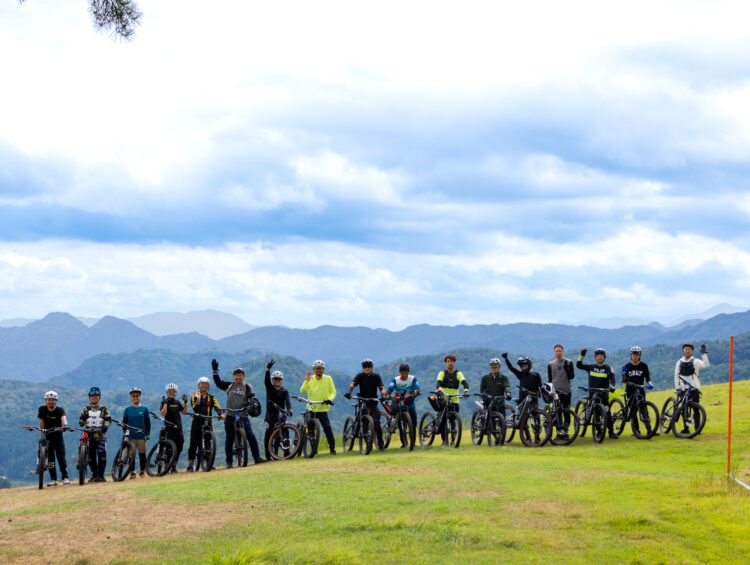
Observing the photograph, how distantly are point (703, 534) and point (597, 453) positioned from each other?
7904 millimetres

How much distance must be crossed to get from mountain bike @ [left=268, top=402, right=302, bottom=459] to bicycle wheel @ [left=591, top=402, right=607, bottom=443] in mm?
7438

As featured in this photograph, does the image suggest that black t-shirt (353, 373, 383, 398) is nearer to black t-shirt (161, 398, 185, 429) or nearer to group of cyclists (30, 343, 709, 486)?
group of cyclists (30, 343, 709, 486)

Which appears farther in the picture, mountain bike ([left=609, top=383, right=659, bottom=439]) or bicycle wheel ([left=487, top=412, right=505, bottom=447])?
bicycle wheel ([left=487, top=412, right=505, bottom=447])

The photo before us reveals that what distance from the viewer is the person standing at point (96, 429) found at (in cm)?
1789

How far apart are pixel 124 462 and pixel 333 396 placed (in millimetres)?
5161

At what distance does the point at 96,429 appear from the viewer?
17.9m

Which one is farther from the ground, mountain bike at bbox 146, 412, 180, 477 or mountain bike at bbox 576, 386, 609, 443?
mountain bike at bbox 576, 386, 609, 443

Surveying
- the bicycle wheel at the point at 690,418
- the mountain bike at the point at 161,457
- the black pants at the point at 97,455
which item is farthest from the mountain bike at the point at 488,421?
the black pants at the point at 97,455

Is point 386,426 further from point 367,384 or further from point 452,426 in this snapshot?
point 452,426

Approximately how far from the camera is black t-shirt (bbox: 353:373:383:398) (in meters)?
19.3

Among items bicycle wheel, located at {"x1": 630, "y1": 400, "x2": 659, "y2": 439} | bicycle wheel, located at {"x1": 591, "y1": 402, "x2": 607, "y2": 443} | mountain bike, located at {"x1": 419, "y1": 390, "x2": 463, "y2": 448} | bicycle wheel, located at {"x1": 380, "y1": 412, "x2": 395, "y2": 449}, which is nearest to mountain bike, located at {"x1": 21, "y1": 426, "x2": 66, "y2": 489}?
bicycle wheel, located at {"x1": 380, "y1": 412, "x2": 395, "y2": 449}

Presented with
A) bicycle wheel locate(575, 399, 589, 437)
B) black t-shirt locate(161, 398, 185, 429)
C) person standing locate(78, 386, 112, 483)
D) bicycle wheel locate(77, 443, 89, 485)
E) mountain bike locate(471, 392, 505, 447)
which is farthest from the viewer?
bicycle wheel locate(575, 399, 589, 437)

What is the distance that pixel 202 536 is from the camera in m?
9.77

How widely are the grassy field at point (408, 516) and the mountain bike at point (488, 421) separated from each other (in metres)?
3.92
